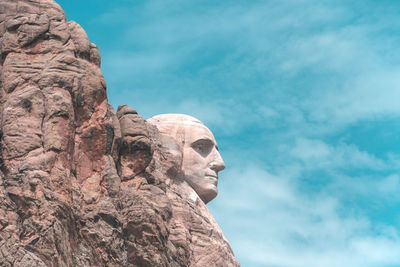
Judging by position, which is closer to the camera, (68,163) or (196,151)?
(68,163)

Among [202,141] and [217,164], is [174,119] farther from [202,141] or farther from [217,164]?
[217,164]

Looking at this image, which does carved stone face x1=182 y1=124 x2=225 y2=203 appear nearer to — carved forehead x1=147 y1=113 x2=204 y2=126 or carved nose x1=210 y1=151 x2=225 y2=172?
carved nose x1=210 y1=151 x2=225 y2=172

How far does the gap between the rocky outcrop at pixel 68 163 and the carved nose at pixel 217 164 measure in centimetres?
575

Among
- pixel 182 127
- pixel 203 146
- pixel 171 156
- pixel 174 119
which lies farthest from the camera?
pixel 174 119

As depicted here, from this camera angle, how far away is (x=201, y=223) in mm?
34000

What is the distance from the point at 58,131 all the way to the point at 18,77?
6.78ft

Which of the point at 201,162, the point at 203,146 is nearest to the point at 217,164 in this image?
the point at 201,162

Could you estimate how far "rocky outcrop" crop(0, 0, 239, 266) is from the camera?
25.0 m

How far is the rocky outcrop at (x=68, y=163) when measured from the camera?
24984 millimetres

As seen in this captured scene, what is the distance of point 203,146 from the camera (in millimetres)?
37500

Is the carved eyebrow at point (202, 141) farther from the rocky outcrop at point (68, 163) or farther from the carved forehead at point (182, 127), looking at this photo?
the rocky outcrop at point (68, 163)

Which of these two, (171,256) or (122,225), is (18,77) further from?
(171,256)

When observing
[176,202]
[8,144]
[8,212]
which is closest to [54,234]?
[8,212]

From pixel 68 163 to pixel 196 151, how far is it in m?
10.8
